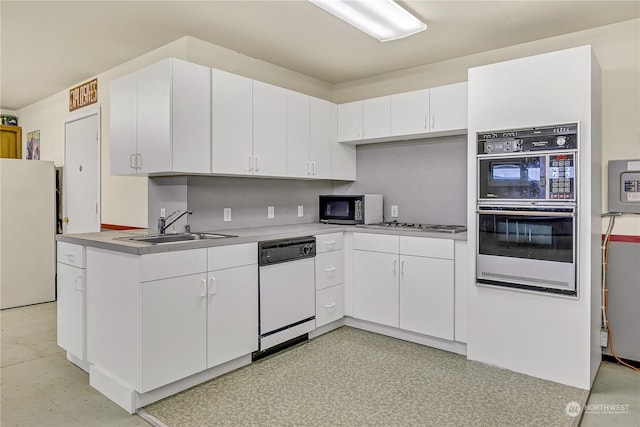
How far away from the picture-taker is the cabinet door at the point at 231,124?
10.2 feet

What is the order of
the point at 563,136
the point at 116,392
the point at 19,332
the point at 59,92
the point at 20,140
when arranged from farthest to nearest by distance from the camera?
the point at 20,140 < the point at 59,92 < the point at 19,332 < the point at 563,136 < the point at 116,392

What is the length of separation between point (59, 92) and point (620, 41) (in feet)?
20.1

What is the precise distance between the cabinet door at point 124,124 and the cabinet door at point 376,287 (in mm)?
2113

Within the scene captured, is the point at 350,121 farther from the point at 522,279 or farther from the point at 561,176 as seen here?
the point at 522,279

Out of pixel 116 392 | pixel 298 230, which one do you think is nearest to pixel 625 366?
pixel 298 230

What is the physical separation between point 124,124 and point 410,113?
2.48 metres

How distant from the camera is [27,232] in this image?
4.71m

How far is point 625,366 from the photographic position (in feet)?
9.99

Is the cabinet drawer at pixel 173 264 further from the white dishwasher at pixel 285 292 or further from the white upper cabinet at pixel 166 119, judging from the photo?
the white upper cabinet at pixel 166 119

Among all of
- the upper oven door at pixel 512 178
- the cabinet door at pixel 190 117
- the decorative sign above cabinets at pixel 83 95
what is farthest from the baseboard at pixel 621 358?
the decorative sign above cabinets at pixel 83 95

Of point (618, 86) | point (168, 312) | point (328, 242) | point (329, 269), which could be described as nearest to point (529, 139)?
point (618, 86)

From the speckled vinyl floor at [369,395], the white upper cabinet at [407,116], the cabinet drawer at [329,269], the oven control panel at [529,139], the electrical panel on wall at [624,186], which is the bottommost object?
the speckled vinyl floor at [369,395]

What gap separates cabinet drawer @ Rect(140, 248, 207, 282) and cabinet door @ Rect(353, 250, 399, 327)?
5.22ft

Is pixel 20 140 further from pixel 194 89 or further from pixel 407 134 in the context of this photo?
pixel 407 134
